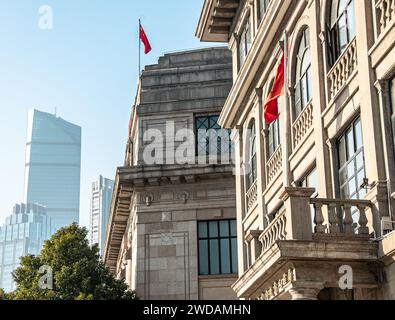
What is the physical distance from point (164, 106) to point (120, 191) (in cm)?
494

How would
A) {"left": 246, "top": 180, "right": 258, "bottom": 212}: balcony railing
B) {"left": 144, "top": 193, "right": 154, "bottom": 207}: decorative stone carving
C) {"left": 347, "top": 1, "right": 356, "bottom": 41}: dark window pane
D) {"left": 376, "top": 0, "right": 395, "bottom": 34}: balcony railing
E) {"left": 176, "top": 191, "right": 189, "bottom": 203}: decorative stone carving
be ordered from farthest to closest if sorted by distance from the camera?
{"left": 144, "top": 193, "right": 154, "bottom": 207}: decorative stone carving → {"left": 176, "top": 191, "right": 189, "bottom": 203}: decorative stone carving → {"left": 246, "top": 180, "right": 258, "bottom": 212}: balcony railing → {"left": 347, "top": 1, "right": 356, "bottom": 41}: dark window pane → {"left": 376, "top": 0, "right": 395, "bottom": 34}: balcony railing

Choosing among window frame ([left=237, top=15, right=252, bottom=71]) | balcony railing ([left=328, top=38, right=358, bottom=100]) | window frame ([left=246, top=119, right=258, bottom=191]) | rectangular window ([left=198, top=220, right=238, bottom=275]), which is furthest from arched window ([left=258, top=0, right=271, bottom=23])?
rectangular window ([left=198, top=220, right=238, bottom=275])

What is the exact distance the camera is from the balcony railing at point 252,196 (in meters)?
29.4

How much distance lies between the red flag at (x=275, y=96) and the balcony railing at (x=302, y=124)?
0.94m

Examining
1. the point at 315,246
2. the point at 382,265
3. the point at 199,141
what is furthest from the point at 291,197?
the point at 199,141

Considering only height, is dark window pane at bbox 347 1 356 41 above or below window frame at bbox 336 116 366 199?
above

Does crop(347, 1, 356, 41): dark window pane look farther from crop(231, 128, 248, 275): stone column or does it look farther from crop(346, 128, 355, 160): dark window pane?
crop(231, 128, 248, 275): stone column

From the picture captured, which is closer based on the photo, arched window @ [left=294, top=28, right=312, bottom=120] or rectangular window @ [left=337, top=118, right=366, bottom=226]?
rectangular window @ [left=337, top=118, right=366, bottom=226]

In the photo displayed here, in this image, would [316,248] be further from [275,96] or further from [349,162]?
[275,96]

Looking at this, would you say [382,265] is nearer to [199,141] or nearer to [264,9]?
[264,9]

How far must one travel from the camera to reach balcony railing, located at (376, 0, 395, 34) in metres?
18.2

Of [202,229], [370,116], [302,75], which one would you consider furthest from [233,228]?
[370,116]

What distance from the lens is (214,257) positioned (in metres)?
41.5

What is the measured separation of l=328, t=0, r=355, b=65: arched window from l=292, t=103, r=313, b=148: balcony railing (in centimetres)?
186
